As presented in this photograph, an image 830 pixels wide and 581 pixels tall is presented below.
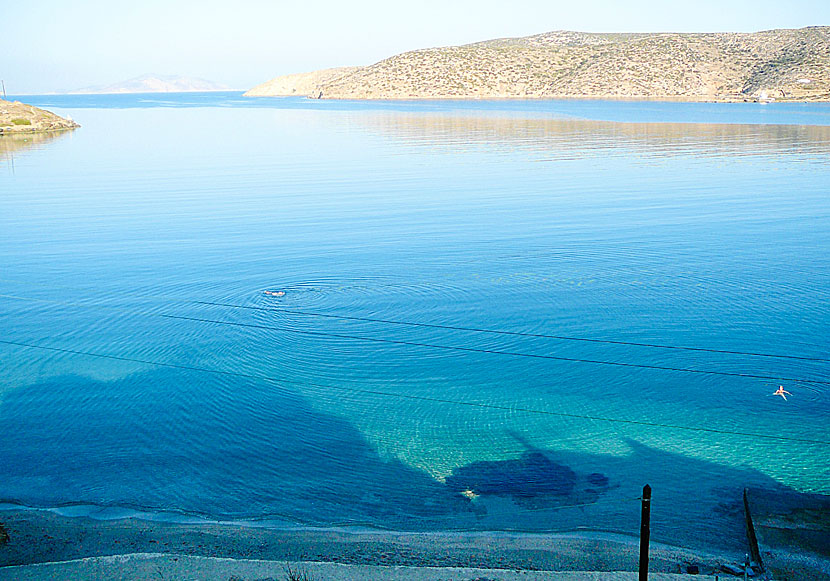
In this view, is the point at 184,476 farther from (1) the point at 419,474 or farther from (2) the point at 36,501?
(1) the point at 419,474

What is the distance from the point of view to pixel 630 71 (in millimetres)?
154125

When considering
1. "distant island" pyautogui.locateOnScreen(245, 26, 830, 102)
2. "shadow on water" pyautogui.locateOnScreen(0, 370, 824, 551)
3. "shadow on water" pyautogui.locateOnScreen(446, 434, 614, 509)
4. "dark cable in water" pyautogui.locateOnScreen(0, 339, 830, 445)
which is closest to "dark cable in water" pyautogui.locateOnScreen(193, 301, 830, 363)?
"dark cable in water" pyautogui.locateOnScreen(0, 339, 830, 445)

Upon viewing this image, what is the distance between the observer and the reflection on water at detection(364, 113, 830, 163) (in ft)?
171

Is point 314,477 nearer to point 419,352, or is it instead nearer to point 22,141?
point 419,352

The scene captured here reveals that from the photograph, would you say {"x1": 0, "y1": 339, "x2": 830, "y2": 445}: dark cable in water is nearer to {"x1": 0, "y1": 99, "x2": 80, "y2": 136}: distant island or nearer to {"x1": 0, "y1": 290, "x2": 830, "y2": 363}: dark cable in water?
{"x1": 0, "y1": 290, "x2": 830, "y2": 363}: dark cable in water

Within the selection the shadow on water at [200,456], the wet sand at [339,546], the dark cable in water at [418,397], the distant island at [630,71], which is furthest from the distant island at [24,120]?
the distant island at [630,71]

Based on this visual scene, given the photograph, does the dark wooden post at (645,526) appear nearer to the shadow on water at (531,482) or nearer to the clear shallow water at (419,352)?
the clear shallow water at (419,352)

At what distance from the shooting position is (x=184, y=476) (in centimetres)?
1257

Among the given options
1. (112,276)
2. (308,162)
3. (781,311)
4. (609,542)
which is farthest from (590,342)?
(308,162)

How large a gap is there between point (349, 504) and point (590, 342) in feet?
26.4

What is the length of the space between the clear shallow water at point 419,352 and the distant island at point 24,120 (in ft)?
154

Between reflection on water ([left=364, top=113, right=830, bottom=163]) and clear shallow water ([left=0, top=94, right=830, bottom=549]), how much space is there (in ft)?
49.9

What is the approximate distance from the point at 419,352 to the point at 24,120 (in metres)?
75.6

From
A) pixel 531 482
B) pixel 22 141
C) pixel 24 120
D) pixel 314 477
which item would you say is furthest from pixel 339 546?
pixel 24 120
